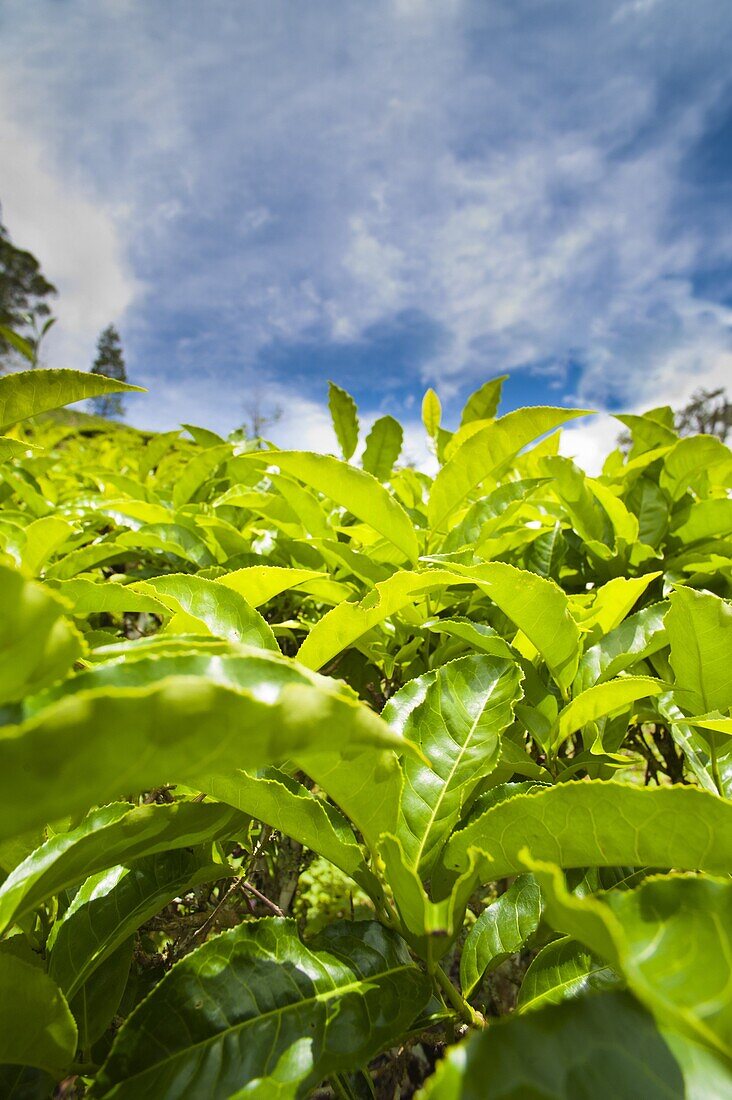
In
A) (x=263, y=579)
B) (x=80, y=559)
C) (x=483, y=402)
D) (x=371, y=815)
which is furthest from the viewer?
(x=483, y=402)

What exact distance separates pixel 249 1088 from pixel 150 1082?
0.31ft

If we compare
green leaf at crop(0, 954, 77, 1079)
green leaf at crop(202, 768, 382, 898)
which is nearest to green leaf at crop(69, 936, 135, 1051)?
green leaf at crop(0, 954, 77, 1079)

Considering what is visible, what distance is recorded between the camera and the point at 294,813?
0.71 meters

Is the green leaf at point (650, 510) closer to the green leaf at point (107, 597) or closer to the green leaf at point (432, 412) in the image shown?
the green leaf at point (432, 412)

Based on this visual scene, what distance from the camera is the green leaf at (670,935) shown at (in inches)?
15.8

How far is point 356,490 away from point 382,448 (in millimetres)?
1015

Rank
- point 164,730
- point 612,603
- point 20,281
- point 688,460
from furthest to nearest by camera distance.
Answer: point 20,281 < point 688,460 < point 612,603 < point 164,730

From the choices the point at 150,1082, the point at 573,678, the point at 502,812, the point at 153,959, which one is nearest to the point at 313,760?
the point at 502,812

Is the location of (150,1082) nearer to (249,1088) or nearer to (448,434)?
(249,1088)

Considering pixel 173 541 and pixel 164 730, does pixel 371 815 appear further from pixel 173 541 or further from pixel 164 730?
pixel 173 541

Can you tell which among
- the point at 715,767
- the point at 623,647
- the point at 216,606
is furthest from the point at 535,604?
the point at 216,606

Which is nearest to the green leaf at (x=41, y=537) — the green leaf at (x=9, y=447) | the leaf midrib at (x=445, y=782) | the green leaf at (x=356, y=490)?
the green leaf at (x=9, y=447)

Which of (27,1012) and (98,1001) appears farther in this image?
(98,1001)

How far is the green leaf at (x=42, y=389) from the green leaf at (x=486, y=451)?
2.24 ft
